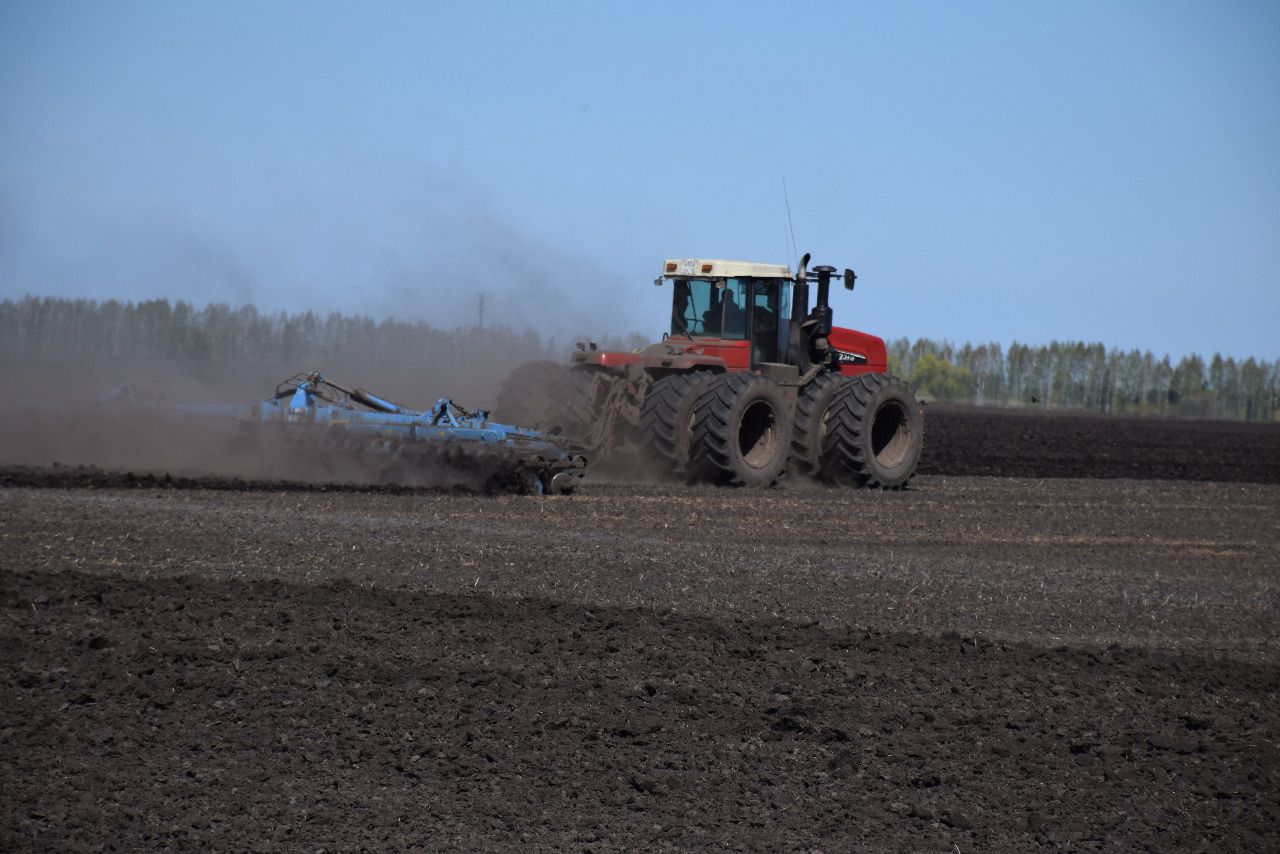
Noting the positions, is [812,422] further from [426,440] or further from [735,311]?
[426,440]

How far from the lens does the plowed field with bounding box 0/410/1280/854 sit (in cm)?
523

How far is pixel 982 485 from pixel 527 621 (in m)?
12.2

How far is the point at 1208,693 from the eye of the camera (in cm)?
720

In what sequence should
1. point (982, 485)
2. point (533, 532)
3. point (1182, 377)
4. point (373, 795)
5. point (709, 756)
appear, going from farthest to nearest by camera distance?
point (1182, 377) < point (982, 485) < point (533, 532) < point (709, 756) < point (373, 795)

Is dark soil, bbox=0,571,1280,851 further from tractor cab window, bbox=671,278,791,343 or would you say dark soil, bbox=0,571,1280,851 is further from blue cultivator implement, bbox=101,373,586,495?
tractor cab window, bbox=671,278,791,343

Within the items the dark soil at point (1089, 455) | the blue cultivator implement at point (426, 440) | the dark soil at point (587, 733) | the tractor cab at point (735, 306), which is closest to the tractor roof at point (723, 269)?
the tractor cab at point (735, 306)

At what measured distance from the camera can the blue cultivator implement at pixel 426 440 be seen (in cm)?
1467

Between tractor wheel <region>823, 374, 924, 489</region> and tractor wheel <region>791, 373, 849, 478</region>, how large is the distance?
10 cm

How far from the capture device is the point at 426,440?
14734 mm

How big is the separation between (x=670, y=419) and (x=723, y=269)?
87.2 inches

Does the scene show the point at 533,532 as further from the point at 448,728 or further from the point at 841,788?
the point at 841,788

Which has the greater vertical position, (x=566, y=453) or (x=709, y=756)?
→ (x=566, y=453)

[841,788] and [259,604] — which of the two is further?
[259,604]

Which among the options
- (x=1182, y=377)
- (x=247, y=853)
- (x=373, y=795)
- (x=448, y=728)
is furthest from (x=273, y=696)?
(x=1182, y=377)
